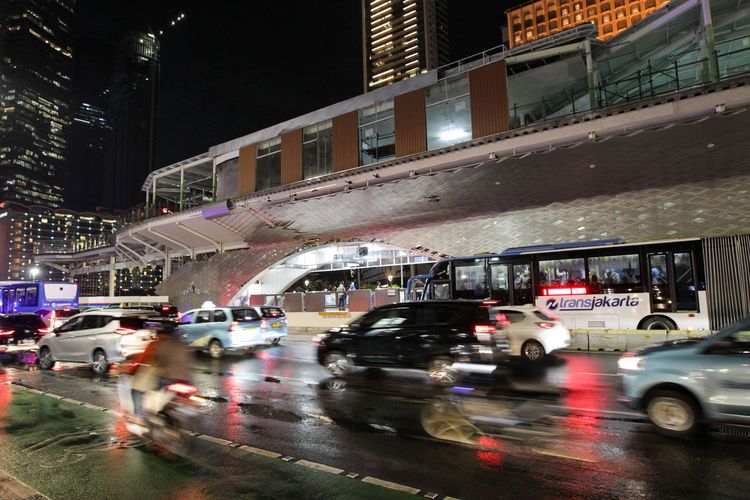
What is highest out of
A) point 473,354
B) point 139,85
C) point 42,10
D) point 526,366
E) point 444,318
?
point 42,10

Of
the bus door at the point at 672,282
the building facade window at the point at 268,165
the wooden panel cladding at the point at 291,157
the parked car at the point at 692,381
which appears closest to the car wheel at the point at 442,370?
the parked car at the point at 692,381

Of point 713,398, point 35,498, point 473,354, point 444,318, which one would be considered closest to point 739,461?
point 713,398

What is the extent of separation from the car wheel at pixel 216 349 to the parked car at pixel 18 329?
977 centimetres

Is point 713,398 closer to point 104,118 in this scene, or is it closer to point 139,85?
point 139,85

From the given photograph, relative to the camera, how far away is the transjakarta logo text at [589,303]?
559 inches

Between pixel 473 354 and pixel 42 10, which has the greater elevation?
pixel 42 10

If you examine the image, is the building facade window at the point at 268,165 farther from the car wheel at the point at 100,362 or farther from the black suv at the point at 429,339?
the black suv at the point at 429,339

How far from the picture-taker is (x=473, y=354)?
27.9 feet

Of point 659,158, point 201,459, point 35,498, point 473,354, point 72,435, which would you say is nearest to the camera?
point 35,498

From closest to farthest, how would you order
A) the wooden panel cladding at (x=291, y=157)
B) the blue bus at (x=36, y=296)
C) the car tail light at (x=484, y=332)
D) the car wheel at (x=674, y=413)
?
the car wheel at (x=674, y=413)
the car tail light at (x=484, y=332)
the wooden panel cladding at (x=291, y=157)
the blue bus at (x=36, y=296)

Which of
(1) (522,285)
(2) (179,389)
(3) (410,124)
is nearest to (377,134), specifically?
(3) (410,124)

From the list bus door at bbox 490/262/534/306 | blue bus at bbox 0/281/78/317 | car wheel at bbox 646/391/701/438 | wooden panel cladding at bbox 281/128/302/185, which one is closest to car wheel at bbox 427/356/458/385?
car wheel at bbox 646/391/701/438

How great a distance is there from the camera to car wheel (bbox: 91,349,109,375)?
11641 mm

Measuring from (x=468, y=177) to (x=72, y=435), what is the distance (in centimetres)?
1801
